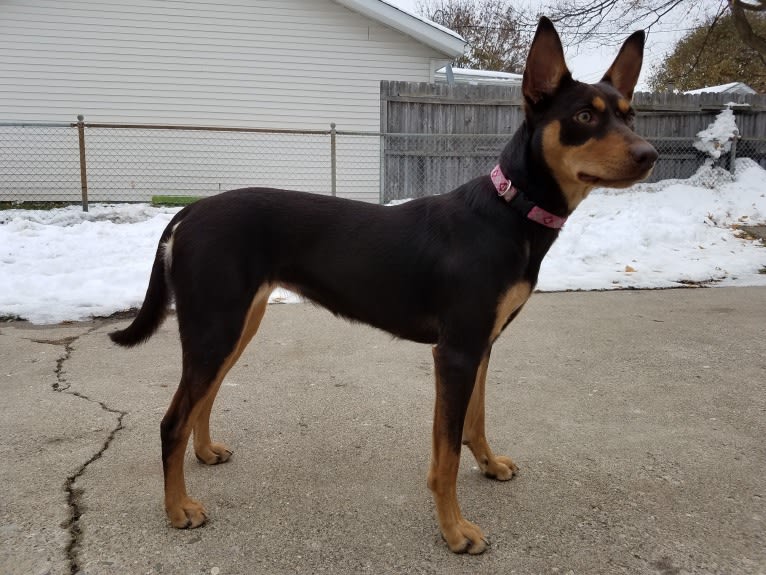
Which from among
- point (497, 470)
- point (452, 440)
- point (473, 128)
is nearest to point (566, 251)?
point (473, 128)

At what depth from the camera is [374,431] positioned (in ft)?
10.5

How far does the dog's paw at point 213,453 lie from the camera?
283 cm

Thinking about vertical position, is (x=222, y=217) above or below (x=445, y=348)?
above

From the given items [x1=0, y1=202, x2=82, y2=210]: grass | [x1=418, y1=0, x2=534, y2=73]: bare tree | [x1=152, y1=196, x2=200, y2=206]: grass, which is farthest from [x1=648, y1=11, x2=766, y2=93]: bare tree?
[x1=0, y1=202, x2=82, y2=210]: grass

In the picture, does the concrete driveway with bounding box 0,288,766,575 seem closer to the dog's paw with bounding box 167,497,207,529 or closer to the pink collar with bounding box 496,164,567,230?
the dog's paw with bounding box 167,497,207,529

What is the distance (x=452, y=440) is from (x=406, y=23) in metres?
12.0

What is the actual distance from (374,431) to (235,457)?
76cm

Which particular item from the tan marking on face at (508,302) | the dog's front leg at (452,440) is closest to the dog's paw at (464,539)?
the dog's front leg at (452,440)

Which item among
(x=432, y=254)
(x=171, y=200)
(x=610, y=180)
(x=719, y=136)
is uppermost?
(x=719, y=136)

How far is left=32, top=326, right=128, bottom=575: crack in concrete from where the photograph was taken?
84.8 inches

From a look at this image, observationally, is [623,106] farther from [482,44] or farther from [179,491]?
[482,44]

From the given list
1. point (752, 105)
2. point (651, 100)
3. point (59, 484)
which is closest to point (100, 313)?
point (59, 484)

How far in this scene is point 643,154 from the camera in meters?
2.09

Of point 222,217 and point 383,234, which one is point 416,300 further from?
point 222,217
